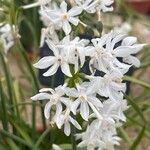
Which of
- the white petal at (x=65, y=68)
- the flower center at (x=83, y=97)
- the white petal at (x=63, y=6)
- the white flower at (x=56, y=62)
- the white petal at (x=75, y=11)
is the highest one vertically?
the white petal at (x=63, y=6)

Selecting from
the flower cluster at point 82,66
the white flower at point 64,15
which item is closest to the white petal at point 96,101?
the flower cluster at point 82,66

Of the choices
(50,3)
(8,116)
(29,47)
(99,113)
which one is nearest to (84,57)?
(99,113)

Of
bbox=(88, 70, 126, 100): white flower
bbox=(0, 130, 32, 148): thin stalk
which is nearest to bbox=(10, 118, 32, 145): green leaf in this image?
bbox=(0, 130, 32, 148): thin stalk

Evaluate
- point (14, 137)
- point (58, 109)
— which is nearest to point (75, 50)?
point (58, 109)

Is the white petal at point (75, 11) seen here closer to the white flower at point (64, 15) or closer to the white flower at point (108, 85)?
the white flower at point (64, 15)

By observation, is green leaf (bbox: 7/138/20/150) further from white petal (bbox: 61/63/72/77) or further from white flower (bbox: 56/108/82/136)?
white petal (bbox: 61/63/72/77)

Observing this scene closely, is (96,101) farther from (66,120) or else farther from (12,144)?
(12,144)
